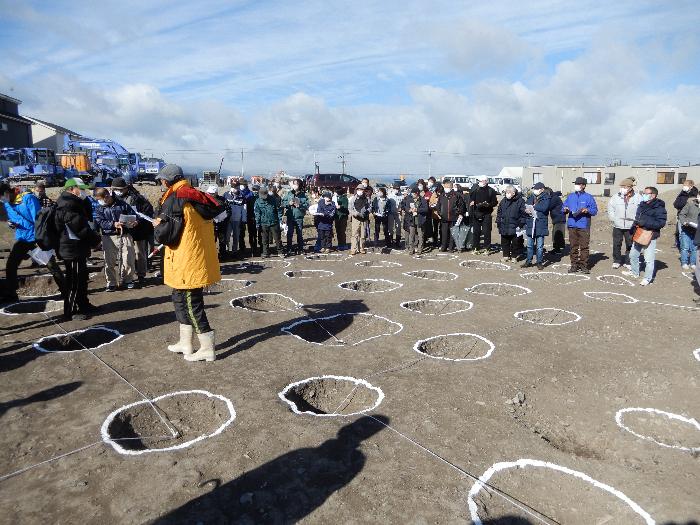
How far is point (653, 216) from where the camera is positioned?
30.5ft

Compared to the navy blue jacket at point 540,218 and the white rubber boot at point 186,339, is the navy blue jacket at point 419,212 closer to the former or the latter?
the navy blue jacket at point 540,218

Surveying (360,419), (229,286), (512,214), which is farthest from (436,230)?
(360,419)

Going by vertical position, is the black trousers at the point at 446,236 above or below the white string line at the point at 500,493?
above

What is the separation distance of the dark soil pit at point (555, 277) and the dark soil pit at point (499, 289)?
0.97 metres

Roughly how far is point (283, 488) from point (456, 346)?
3.78 meters

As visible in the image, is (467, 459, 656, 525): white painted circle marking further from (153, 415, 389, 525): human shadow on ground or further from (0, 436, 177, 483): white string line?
(0, 436, 177, 483): white string line

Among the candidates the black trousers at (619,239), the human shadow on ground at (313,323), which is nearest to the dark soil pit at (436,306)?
the human shadow on ground at (313,323)

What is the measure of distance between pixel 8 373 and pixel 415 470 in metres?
4.55

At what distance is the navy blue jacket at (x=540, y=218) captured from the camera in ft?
35.8

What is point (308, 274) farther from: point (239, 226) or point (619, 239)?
point (619, 239)

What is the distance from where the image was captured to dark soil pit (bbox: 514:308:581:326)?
745 cm

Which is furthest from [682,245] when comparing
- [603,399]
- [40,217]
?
[40,217]

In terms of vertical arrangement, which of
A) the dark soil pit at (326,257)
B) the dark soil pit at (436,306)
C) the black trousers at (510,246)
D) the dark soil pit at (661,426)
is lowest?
the dark soil pit at (661,426)

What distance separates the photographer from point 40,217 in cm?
669
